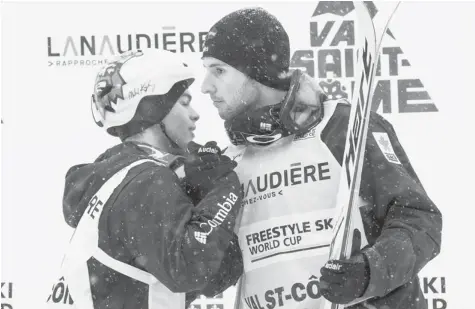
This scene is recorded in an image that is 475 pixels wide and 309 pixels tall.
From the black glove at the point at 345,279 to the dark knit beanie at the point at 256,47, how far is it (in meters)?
0.82

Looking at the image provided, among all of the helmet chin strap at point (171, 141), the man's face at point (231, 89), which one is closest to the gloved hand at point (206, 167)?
the man's face at point (231, 89)

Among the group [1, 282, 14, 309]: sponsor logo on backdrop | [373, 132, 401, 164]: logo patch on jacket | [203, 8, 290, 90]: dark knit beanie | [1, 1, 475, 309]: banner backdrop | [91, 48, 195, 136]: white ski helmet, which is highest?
[203, 8, 290, 90]: dark knit beanie

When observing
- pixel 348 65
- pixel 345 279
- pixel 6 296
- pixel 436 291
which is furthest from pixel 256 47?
pixel 6 296

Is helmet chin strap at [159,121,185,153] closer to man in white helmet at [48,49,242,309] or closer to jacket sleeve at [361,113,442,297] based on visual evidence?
man in white helmet at [48,49,242,309]

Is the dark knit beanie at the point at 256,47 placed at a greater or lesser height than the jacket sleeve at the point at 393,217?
greater

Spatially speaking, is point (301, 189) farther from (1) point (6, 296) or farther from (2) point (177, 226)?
(1) point (6, 296)

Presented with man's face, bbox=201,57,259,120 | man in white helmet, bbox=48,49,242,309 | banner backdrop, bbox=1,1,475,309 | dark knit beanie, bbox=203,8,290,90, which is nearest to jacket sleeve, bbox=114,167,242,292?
man in white helmet, bbox=48,49,242,309

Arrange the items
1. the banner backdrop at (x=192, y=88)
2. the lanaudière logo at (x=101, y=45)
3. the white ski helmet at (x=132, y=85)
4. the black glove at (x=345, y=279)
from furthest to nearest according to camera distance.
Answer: the lanaudière logo at (x=101, y=45) < the banner backdrop at (x=192, y=88) < the white ski helmet at (x=132, y=85) < the black glove at (x=345, y=279)

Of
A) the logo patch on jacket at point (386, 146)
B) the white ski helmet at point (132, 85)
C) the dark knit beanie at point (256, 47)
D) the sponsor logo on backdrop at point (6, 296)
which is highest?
the dark knit beanie at point (256, 47)

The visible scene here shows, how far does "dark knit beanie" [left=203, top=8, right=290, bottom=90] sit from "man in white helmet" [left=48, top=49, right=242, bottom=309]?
29 centimetres

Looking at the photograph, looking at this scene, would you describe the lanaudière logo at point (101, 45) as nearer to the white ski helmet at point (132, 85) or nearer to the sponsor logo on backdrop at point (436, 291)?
the sponsor logo on backdrop at point (436, 291)

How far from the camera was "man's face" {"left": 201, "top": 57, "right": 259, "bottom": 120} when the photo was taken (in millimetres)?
3207

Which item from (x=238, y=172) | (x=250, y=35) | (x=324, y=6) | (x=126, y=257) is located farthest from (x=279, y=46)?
(x=324, y=6)

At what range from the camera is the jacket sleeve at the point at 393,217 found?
2.66m
